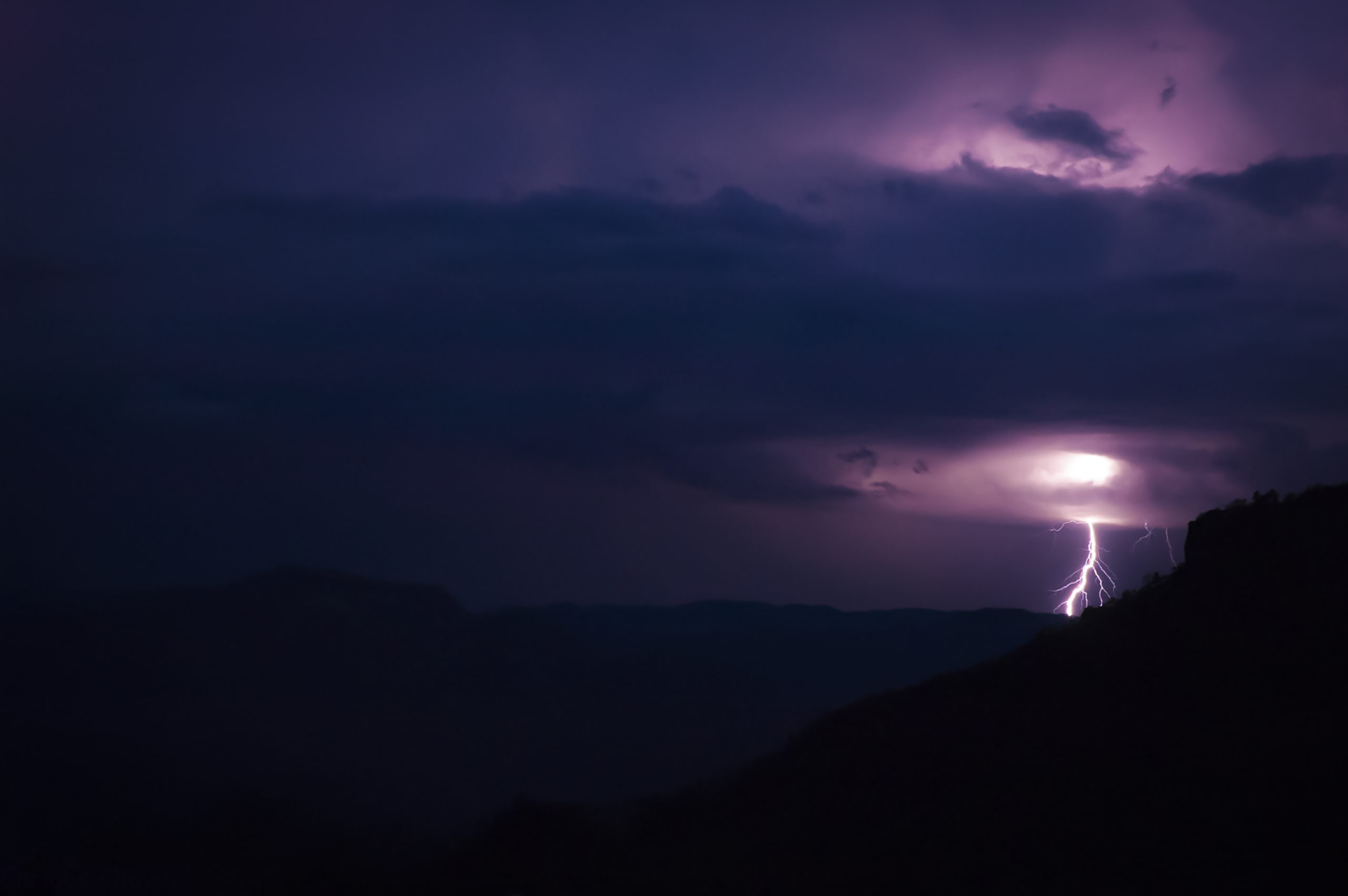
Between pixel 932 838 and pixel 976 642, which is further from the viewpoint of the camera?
pixel 976 642

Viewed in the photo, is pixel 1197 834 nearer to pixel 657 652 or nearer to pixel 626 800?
pixel 626 800

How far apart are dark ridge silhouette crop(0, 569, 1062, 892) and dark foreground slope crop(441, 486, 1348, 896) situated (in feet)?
30.4

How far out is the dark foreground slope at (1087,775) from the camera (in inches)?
944

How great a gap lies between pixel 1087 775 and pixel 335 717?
436 feet

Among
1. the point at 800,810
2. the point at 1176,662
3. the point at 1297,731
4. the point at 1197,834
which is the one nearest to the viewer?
the point at 1197,834

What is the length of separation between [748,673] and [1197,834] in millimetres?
149298

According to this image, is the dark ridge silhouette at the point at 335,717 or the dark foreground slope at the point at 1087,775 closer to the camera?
the dark foreground slope at the point at 1087,775

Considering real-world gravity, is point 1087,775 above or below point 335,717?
above

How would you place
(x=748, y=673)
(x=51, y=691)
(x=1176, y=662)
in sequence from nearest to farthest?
(x=1176, y=662) → (x=51, y=691) → (x=748, y=673)

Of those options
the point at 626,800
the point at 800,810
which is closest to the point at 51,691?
the point at 626,800

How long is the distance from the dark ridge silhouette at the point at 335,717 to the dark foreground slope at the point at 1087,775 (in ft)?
30.4

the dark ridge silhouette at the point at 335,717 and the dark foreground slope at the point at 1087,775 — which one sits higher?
the dark foreground slope at the point at 1087,775

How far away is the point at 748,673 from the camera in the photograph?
169250 mm

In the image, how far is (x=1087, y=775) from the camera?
1103 inches
